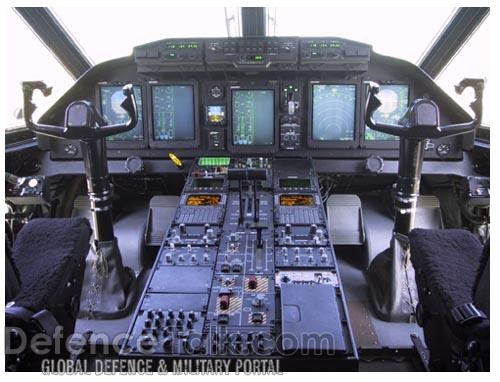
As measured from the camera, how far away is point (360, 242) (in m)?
3.64

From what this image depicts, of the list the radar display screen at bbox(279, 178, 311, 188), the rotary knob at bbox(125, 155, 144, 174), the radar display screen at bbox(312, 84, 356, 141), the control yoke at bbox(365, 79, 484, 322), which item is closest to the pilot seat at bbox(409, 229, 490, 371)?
the control yoke at bbox(365, 79, 484, 322)

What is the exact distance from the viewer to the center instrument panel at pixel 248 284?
68.1 inches

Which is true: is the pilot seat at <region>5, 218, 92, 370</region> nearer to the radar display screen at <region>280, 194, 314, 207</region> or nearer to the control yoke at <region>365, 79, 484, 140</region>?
the radar display screen at <region>280, 194, 314, 207</region>

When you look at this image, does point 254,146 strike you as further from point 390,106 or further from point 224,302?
point 224,302

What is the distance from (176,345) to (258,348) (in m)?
0.28

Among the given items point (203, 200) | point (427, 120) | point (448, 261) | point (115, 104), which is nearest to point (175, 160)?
point (203, 200)

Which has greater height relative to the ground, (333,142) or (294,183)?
(333,142)

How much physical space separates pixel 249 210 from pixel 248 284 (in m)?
0.83

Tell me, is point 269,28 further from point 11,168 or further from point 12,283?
point 12,283

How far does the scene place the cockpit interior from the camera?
1.78 metres

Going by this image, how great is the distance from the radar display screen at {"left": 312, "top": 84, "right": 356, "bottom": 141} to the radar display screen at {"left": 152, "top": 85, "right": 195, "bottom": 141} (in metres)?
0.90

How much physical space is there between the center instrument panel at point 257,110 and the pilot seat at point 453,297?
1.49 m

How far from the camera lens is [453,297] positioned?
71.2 inches

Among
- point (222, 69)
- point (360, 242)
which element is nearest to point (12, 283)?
point (222, 69)
